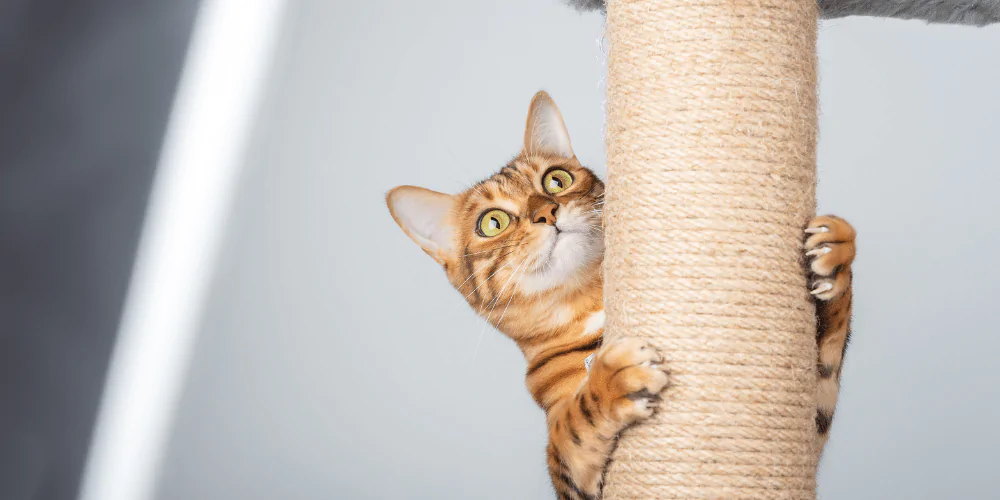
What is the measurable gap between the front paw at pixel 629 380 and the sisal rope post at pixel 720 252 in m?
0.02

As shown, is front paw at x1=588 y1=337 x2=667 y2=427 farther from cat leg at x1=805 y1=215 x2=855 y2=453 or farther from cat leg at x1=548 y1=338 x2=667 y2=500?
cat leg at x1=805 y1=215 x2=855 y2=453

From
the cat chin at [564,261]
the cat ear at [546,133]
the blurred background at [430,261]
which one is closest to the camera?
the cat chin at [564,261]

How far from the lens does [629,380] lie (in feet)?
2.80

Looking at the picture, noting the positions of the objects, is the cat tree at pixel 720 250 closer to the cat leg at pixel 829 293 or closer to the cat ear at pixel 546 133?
the cat leg at pixel 829 293

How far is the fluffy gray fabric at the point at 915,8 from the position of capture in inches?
55.4

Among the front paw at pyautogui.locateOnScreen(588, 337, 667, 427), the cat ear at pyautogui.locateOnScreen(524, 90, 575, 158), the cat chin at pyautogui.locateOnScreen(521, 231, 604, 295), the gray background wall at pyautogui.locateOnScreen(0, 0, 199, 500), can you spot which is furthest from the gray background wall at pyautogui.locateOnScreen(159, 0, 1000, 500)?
the front paw at pyautogui.locateOnScreen(588, 337, 667, 427)

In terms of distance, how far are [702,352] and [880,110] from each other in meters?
1.70

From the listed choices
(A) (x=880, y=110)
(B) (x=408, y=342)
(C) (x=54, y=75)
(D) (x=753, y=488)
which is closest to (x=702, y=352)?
(D) (x=753, y=488)

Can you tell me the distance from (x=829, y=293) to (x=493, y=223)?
60 cm

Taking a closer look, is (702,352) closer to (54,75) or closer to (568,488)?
(568,488)

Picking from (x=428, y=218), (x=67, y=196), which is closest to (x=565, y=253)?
(x=428, y=218)

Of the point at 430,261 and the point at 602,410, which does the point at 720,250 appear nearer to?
the point at 602,410

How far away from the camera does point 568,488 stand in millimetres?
1022

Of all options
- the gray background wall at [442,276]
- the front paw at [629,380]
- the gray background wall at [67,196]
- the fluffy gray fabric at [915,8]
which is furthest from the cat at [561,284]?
the gray background wall at [67,196]
